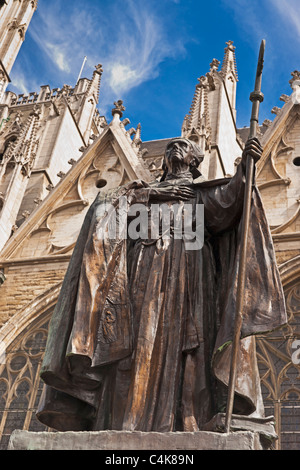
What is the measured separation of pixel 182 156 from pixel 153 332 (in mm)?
1173

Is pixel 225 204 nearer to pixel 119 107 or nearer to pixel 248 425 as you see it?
pixel 248 425

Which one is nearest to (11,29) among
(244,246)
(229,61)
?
(229,61)

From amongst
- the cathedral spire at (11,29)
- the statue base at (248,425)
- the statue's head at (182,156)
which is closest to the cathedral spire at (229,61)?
the cathedral spire at (11,29)

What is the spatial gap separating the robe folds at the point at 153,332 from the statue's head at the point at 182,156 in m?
0.50

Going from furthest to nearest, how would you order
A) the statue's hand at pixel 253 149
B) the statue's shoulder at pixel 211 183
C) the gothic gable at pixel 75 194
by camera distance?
the gothic gable at pixel 75 194 → the statue's shoulder at pixel 211 183 → the statue's hand at pixel 253 149

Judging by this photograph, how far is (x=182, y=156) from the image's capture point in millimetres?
3811

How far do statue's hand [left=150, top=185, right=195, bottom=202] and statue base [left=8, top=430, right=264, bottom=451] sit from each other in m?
1.45

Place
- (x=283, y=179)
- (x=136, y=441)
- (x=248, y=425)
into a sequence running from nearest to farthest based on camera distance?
(x=136, y=441) < (x=248, y=425) < (x=283, y=179)

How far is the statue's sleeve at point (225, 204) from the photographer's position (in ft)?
11.2

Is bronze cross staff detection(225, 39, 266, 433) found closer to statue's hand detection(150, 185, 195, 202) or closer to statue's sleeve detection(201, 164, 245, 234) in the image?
statue's sleeve detection(201, 164, 245, 234)

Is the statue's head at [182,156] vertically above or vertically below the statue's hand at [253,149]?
above

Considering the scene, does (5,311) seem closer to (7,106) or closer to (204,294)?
(204,294)

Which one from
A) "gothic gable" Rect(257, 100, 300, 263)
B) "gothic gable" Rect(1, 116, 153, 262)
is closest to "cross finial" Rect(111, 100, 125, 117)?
"gothic gable" Rect(1, 116, 153, 262)

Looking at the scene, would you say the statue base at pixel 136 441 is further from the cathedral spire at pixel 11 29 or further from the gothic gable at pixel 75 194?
the cathedral spire at pixel 11 29
